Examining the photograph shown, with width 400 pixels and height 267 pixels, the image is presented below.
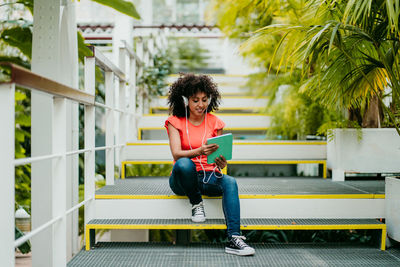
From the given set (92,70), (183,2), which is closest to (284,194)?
(92,70)

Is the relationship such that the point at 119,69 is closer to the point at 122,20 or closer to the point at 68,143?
the point at 68,143

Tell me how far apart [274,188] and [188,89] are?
900 millimetres

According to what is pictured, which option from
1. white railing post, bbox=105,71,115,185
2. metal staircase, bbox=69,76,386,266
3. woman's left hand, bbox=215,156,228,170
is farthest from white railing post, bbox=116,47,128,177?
woman's left hand, bbox=215,156,228,170

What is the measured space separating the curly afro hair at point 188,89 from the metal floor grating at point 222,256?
2.58 ft

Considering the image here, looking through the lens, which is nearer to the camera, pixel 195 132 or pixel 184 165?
pixel 184 165

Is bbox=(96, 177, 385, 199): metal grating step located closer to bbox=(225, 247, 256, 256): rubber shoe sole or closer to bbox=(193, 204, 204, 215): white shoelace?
bbox=(193, 204, 204, 215): white shoelace

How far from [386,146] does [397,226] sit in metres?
0.81

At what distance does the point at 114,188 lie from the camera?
243cm

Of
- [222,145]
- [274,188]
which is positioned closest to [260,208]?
[274,188]

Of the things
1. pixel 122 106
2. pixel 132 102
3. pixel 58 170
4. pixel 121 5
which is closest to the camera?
pixel 58 170

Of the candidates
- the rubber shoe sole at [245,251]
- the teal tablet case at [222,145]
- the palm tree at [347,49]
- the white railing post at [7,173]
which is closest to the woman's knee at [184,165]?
the teal tablet case at [222,145]

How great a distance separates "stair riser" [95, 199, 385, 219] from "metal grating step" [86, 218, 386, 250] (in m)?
0.05

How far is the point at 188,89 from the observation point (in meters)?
2.12

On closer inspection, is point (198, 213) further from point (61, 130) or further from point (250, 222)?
point (61, 130)
